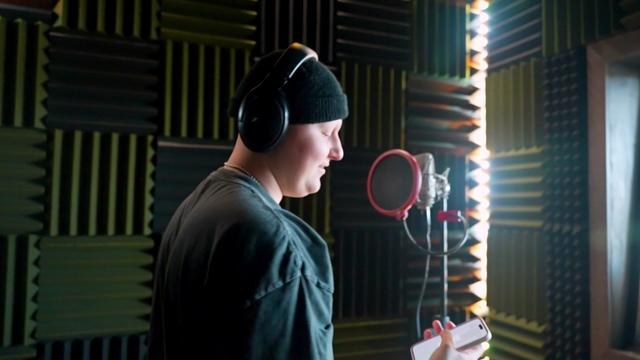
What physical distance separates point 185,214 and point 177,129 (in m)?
1.25

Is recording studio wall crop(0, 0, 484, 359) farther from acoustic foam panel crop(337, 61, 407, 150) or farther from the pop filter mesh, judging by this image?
the pop filter mesh

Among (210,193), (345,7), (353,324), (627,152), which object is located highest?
(345,7)

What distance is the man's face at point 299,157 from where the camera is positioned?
2.90 ft

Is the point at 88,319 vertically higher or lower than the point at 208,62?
lower

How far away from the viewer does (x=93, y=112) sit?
6.28ft

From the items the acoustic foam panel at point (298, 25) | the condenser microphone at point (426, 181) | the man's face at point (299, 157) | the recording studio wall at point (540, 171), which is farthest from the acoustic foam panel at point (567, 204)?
the man's face at point (299, 157)

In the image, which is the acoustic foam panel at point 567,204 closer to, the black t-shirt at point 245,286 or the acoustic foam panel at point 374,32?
the acoustic foam panel at point 374,32

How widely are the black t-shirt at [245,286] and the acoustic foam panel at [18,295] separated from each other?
4.19 feet

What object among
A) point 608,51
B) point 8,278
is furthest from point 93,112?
point 608,51

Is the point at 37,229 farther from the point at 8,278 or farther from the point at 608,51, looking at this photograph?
the point at 608,51

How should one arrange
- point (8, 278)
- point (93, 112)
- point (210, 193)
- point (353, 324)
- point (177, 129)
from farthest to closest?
1. point (353, 324)
2. point (177, 129)
3. point (93, 112)
4. point (8, 278)
5. point (210, 193)

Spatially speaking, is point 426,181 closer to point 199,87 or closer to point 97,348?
point 199,87

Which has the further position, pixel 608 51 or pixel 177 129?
pixel 177 129

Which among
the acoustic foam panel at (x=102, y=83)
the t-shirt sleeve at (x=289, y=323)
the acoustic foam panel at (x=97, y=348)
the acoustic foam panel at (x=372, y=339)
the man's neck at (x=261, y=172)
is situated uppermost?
the acoustic foam panel at (x=102, y=83)
